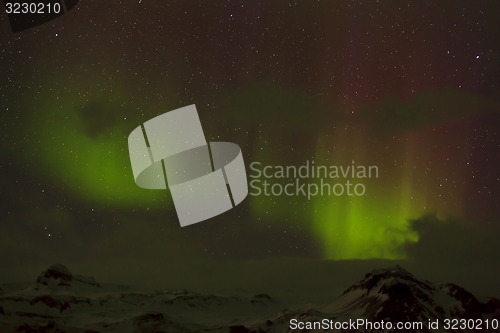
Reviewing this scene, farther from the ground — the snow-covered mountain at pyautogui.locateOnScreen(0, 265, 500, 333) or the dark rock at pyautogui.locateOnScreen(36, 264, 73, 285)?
the dark rock at pyautogui.locateOnScreen(36, 264, 73, 285)

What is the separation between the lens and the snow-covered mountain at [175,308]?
596cm

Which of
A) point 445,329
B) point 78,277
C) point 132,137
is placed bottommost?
point 445,329

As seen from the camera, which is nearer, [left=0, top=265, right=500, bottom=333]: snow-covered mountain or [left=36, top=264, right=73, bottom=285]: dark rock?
[left=0, top=265, right=500, bottom=333]: snow-covered mountain

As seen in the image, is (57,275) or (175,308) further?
(57,275)

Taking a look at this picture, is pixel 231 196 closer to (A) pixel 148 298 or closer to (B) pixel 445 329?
(A) pixel 148 298

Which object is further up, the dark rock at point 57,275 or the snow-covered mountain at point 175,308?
the dark rock at point 57,275

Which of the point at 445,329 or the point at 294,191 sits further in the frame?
the point at 445,329

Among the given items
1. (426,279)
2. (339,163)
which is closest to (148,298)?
(339,163)

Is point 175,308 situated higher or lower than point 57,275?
lower

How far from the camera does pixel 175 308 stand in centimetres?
657

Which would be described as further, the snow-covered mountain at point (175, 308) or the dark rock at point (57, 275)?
the dark rock at point (57, 275)

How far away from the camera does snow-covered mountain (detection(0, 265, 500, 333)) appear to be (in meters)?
5.96

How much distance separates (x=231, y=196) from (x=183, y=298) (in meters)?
1.67

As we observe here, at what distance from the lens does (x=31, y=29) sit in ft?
20.3
